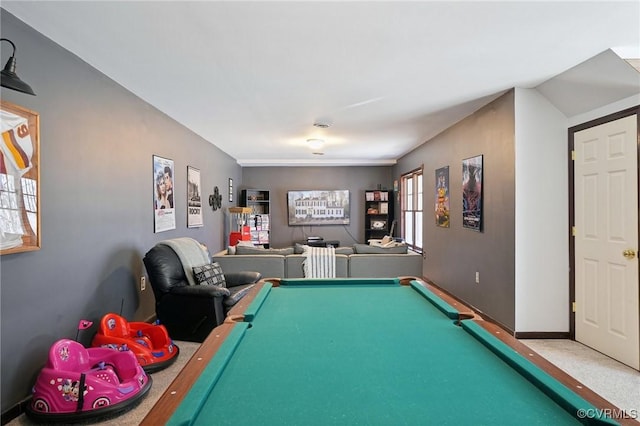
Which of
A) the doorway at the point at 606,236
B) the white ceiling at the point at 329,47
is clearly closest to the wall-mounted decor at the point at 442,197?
the white ceiling at the point at 329,47

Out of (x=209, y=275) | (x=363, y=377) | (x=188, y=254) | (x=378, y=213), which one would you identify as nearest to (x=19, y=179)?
(x=188, y=254)

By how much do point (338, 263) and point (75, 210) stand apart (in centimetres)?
306

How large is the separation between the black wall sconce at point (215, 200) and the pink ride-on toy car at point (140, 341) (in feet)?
11.5

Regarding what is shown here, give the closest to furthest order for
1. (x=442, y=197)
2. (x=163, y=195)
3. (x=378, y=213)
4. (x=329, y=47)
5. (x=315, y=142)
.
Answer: (x=329, y=47), (x=163, y=195), (x=442, y=197), (x=315, y=142), (x=378, y=213)

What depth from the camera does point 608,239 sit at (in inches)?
121

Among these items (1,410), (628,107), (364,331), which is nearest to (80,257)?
(1,410)

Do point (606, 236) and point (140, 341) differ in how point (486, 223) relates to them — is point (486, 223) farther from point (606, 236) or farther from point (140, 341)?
point (140, 341)

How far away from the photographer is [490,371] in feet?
4.10

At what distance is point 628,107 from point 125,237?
4.46 m

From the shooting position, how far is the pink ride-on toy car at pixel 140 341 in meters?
2.74

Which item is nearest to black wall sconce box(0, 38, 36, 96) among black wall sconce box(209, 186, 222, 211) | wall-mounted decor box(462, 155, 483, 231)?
wall-mounted decor box(462, 155, 483, 231)

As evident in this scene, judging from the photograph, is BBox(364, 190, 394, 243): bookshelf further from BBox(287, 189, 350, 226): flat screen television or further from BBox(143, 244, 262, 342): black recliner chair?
BBox(143, 244, 262, 342): black recliner chair

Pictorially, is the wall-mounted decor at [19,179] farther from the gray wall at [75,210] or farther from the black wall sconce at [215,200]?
the black wall sconce at [215,200]

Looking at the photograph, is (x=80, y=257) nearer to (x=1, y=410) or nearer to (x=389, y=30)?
(x=1, y=410)
